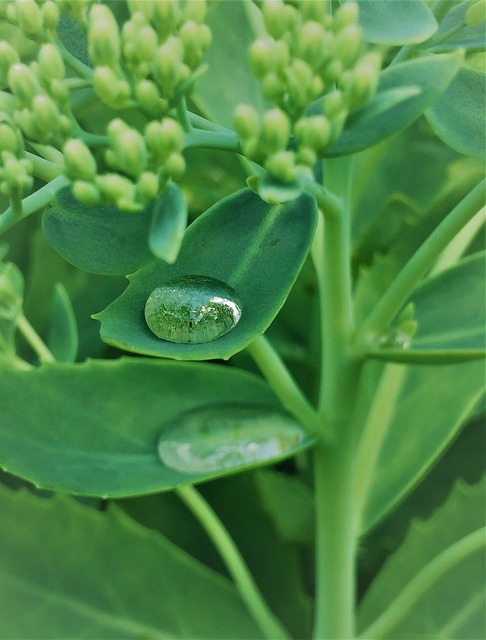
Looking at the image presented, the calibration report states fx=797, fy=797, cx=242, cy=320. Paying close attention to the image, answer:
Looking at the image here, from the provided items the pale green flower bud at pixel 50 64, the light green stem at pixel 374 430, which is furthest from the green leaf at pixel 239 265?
the light green stem at pixel 374 430

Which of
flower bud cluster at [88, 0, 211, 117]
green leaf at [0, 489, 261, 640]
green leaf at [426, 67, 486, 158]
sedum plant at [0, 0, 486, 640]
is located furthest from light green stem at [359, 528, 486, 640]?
flower bud cluster at [88, 0, 211, 117]

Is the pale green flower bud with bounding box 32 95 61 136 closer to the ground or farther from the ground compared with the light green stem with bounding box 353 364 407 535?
closer to the ground

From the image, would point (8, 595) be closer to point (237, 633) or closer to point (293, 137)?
point (237, 633)

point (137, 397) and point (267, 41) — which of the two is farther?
point (137, 397)

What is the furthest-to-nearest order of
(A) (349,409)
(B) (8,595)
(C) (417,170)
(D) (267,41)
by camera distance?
1. (C) (417,170)
2. (B) (8,595)
3. (A) (349,409)
4. (D) (267,41)

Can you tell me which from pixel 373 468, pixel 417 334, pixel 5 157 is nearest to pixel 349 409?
pixel 417 334

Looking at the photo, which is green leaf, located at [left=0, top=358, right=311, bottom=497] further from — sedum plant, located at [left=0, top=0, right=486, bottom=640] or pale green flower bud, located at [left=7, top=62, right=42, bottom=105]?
pale green flower bud, located at [left=7, top=62, right=42, bottom=105]

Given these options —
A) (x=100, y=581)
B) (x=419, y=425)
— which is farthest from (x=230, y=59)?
(x=100, y=581)
